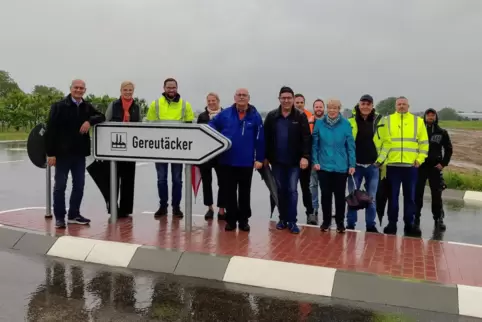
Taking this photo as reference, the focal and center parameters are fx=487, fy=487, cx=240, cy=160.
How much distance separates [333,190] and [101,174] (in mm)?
3350

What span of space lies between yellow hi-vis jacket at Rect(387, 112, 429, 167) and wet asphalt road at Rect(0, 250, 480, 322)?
2.74m

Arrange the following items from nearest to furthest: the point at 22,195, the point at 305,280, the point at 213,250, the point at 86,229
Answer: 1. the point at 305,280
2. the point at 213,250
3. the point at 86,229
4. the point at 22,195

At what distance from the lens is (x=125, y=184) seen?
24.0ft

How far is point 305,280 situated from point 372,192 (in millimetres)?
2528

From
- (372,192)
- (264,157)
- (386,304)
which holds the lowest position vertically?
(386,304)

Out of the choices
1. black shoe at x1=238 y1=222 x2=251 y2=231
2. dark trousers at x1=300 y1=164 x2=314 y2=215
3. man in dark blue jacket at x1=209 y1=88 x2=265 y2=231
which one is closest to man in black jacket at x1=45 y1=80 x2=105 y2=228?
man in dark blue jacket at x1=209 y1=88 x2=265 y2=231

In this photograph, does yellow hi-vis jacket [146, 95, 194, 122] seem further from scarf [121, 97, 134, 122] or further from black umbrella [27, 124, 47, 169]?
black umbrella [27, 124, 47, 169]

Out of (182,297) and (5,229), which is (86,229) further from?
(182,297)

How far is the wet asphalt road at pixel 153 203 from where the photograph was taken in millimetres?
7352

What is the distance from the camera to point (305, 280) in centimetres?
468

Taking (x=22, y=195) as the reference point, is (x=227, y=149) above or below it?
above

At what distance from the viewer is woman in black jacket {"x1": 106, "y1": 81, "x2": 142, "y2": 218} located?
7051mm

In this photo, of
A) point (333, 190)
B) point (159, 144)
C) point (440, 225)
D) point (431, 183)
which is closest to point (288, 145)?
point (333, 190)

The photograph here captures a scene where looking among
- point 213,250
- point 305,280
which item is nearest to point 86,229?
point 213,250
